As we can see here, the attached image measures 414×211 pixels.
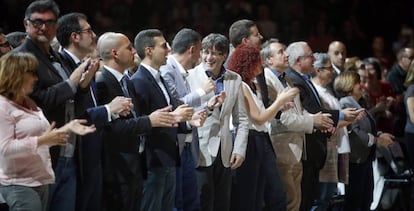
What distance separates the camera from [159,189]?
682cm

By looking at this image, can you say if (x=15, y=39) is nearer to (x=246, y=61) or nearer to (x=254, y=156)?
(x=246, y=61)

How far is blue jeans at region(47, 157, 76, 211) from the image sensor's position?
248 inches

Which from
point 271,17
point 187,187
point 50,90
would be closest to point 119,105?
point 50,90

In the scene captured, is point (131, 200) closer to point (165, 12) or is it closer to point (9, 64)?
point (9, 64)

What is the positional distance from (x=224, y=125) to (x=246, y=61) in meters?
0.53

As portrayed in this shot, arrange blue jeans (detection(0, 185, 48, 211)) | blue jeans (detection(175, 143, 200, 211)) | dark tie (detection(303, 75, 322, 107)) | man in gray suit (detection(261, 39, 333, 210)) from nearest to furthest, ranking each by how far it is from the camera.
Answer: blue jeans (detection(0, 185, 48, 211)) < blue jeans (detection(175, 143, 200, 211)) < man in gray suit (detection(261, 39, 333, 210)) < dark tie (detection(303, 75, 322, 107))

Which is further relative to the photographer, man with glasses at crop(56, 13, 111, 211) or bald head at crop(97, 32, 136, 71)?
bald head at crop(97, 32, 136, 71)

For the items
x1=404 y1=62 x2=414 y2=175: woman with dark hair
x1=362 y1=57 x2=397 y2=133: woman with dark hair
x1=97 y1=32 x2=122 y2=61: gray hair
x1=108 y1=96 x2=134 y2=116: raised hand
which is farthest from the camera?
x1=362 y1=57 x2=397 y2=133: woman with dark hair

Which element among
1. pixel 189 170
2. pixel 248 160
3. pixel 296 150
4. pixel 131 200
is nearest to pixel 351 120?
pixel 296 150

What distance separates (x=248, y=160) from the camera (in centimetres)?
770

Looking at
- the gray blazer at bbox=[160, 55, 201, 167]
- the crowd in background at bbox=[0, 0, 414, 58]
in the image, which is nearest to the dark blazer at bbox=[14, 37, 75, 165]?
the gray blazer at bbox=[160, 55, 201, 167]

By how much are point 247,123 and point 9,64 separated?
2.33 meters

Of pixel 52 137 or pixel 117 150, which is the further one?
pixel 117 150

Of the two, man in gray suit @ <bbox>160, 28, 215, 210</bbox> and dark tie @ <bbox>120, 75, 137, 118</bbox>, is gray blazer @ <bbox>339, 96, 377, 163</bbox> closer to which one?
man in gray suit @ <bbox>160, 28, 215, 210</bbox>
